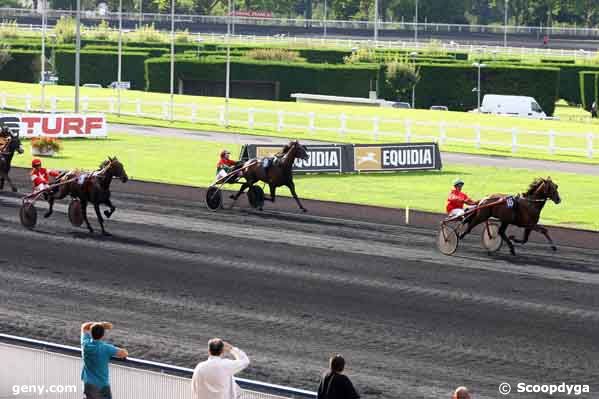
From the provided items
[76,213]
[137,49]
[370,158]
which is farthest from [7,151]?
[137,49]

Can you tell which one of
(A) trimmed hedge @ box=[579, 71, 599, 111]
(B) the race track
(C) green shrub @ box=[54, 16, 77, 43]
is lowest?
(B) the race track

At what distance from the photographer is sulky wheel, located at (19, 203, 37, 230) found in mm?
24484

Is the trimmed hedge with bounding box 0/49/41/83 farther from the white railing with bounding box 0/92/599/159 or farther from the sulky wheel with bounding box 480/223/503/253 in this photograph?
the sulky wheel with bounding box 480/223/503/253

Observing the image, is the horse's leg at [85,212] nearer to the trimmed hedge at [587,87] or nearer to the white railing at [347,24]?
the trimmed hedge at [587,87]

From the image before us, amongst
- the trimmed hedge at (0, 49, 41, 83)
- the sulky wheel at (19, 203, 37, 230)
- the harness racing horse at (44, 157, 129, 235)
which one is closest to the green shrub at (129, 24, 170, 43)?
the trimmed hedge at (0, 49, 41, 83)

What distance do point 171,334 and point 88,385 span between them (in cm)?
492

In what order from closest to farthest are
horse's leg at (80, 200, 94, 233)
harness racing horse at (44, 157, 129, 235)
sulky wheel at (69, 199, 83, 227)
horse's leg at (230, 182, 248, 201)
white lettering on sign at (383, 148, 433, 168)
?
harness racing horse at (44, 157, 129, 235) → horse's leg at (80, 200, 94, 233) → sulky wheel at (69, 199, 83, 227) → horse's leg at (230, 182, 248, 201) → white lettering on sign at (383, 148, 433, 168)

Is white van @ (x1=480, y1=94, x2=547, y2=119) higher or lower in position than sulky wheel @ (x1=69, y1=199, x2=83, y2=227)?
higher

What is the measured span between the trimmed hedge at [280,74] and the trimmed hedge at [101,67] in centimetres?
784

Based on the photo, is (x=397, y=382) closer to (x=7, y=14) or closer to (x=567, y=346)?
(x=567, y=346)

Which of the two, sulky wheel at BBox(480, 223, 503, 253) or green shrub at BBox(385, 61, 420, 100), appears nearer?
sulky wheel at BBox(480, 223, 503, 253)

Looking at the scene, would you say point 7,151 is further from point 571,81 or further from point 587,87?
point 571,81

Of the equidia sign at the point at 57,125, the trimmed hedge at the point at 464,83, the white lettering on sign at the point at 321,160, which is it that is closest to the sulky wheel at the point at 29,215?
the white lettering on sign at the point at 321,160

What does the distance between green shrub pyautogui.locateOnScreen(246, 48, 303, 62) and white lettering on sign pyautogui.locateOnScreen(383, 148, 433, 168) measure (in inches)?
1646
